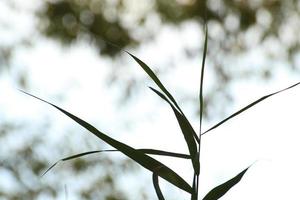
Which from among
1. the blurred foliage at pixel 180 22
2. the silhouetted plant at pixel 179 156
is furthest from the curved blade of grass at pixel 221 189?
the blurred foliage at pixel 180 22

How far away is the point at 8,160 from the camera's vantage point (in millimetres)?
4746

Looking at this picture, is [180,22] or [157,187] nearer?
[157,187]

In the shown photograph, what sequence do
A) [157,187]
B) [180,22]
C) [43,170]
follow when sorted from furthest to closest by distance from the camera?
[43,170]
[180,22]
[157,187]

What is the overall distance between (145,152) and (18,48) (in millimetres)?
3706

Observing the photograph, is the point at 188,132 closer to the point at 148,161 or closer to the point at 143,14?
the point at 148,161

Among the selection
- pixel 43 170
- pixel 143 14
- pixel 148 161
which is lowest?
pixel 43 170

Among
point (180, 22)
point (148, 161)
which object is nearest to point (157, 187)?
point (148, 161)

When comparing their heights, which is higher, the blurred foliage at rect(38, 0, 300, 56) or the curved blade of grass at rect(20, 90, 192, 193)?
the blurred foliage at rect(38, 0, 300, 56)

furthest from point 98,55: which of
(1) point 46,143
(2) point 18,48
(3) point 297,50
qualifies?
(3) point 297,50

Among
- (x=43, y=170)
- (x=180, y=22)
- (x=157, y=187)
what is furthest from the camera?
(x=43, y=170)

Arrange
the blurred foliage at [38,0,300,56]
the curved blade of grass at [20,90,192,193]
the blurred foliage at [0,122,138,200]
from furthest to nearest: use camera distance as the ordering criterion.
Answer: the blurred foliage at [0,122,138,200] → the blurred foliage at [38,0,300,56] → the curved blade of grass at [20,90,192,193]

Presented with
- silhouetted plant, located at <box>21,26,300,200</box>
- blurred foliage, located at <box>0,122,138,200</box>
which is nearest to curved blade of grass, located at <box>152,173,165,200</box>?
silhouetted plant, located at <box>21,26,300,200</box>

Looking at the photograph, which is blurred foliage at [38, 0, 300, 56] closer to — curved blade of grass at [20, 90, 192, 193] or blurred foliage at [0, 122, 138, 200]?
blurred foliage at [0, 122, 138, 200]

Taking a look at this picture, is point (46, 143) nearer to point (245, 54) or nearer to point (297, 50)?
point (245, 54)
